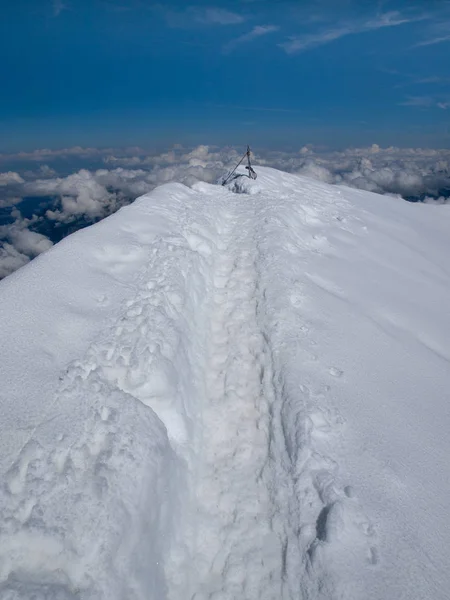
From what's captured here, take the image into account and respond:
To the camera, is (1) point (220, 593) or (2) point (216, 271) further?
(2) point (216, 271)

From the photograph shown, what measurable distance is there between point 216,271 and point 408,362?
6.07 meters

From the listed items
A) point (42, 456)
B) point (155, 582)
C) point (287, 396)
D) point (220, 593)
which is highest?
point (42, 456)

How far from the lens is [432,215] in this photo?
26.4 meters

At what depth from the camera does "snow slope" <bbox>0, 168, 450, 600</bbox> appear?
414cm

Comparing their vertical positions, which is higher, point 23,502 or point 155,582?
point 23,502

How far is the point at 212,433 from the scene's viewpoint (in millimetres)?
6547

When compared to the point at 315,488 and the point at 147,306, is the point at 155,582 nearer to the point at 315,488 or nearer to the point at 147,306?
the point at 315,488

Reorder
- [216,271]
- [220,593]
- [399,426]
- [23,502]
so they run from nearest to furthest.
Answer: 1. [23,502]
2. [220,593]
3. [399,426]
4. [216,271]

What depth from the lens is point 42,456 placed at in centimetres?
454

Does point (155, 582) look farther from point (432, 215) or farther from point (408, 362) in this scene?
point (432, 215)

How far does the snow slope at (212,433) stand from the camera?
4137 millimetres

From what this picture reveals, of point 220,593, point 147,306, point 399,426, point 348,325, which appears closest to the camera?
point 220,593

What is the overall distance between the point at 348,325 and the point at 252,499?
5.33 m

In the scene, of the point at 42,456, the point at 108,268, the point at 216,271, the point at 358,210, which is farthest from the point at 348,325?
the point at 358,210
